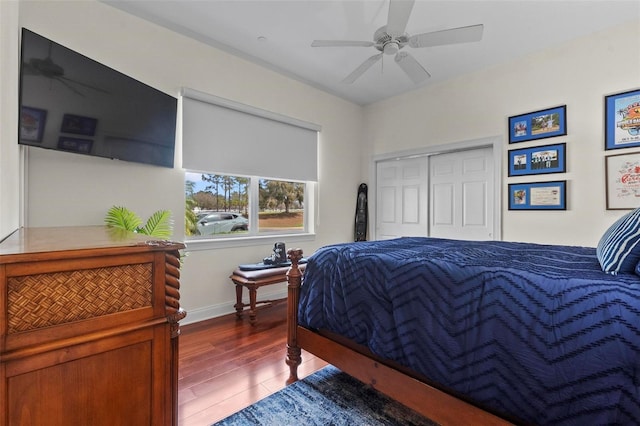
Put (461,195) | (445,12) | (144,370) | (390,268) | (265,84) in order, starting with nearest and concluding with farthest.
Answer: (144,370)
(390,268)
(445,12)
(265,84)
(461,195)

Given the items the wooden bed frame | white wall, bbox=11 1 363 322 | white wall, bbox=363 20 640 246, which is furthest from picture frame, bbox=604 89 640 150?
white wall, bbox=11 1 363 322

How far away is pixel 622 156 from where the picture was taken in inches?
105

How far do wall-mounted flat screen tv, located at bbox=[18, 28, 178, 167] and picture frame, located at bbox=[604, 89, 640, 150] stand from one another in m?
4.04

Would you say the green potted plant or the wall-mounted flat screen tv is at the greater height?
the wall-mounted flat screen tv

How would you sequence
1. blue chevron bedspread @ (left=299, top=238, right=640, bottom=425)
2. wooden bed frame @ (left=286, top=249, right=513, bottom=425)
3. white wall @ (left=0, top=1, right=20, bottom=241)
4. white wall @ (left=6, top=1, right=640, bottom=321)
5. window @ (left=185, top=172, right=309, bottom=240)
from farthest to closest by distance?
window @ (left=185, top=172, right=309, bottom=240) < white wall @ (left=6, top=1, right=640, bottom=321) < white wall @ (left=0, top=1, right=20, bottom=241) < wooden bed frame @ (left=286, top=249, right=513, bottom=425) < blue chevron bedspread @ (left=299, top=238, right=640, bottom=425)

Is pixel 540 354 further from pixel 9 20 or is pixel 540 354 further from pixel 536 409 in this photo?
pixel 9 20

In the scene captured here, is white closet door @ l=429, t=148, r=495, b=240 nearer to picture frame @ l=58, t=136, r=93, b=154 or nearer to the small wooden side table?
the small wooden side table

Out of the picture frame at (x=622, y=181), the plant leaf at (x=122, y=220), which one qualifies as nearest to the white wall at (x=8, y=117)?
the plant leaf at (x=122, y=220)

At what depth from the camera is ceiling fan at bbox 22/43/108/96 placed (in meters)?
1.86

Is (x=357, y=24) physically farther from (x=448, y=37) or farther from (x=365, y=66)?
(x=448, y=37)

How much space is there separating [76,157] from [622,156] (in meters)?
4.69

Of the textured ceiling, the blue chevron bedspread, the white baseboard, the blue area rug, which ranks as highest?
the textured ceiling

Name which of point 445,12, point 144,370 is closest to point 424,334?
point 144,370

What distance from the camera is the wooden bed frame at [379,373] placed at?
124 centimetres
